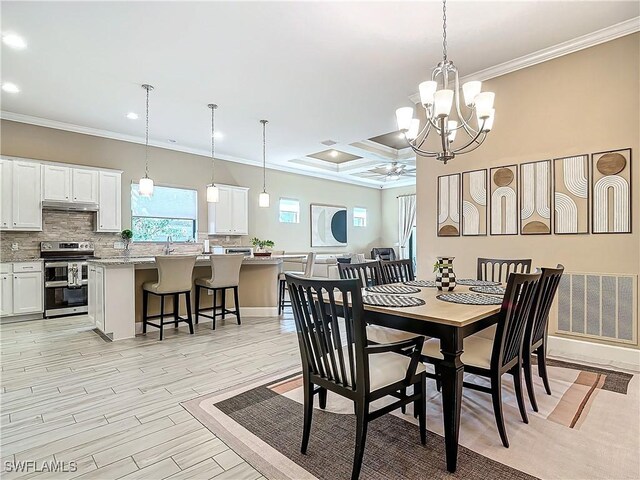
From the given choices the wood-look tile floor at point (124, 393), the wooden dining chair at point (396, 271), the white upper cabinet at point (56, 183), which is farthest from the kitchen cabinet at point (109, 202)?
the wooden dining chair at point (396, 271)

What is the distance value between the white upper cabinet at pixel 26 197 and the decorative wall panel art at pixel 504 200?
20.1 feet

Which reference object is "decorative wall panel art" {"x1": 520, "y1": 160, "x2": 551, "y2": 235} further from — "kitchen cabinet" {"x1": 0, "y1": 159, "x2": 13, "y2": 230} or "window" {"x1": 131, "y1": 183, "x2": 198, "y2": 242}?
"kitchen cabinet" {"x1": 0, "y1": 159, "x2": 13, "y2": 230}

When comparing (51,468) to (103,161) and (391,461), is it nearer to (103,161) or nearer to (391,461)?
(391,461)

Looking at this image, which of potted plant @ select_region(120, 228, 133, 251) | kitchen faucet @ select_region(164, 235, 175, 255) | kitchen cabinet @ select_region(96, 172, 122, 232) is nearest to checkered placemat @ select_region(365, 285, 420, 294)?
kitchen faucet @ select_region(164, 235, 175, 255)

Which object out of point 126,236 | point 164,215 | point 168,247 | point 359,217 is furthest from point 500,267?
point 359,217

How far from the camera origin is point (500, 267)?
3240 millimetres

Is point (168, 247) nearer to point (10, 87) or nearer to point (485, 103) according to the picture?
point (10, 87)

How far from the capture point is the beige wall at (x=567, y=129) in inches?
121

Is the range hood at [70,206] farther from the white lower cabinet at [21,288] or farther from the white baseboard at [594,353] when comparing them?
the white baseboard at [594,353]

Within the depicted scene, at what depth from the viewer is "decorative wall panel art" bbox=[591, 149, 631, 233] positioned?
10.1 feet

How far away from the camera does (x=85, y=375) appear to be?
9.68ft

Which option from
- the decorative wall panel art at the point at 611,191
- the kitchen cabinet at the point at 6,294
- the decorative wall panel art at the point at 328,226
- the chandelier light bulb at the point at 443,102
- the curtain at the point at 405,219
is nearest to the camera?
the chandelier light bulb at the point at 443,102

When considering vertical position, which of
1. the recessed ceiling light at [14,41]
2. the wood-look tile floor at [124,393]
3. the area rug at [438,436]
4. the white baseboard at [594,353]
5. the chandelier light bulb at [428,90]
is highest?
the recessed ceiling light at [14,41]

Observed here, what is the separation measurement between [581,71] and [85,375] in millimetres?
5245
